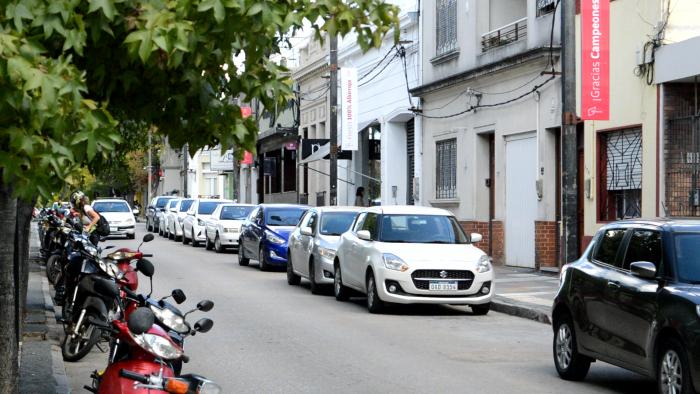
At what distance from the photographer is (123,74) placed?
6.71 metres

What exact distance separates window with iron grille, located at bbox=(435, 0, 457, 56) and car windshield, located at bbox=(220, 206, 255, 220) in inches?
316

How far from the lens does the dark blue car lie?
25953 millimetres

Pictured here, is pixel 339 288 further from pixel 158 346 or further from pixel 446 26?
pixel 446 26

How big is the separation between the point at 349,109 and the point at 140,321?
2929cm

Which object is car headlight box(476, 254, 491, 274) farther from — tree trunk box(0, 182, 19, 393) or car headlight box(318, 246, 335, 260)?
tree trunk box(0, 182, 19, 393)

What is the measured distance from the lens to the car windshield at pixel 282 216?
26.7 meters

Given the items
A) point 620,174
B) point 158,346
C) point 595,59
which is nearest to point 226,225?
point 620,174

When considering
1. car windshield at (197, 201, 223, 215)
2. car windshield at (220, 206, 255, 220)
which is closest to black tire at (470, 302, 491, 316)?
car windshield at (220, 206, 255, 220)

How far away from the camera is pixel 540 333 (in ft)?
49.7

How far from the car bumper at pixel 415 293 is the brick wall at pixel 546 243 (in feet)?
24.1

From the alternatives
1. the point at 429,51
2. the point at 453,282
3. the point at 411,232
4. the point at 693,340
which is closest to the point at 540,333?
the point at 453,282

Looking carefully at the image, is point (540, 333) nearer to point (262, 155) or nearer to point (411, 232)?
point (411, 232)

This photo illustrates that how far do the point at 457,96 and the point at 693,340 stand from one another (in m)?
21.4

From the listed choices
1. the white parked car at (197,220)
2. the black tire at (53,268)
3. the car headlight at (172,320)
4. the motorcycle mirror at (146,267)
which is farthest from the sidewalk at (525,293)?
the white parked car at (197,220)
